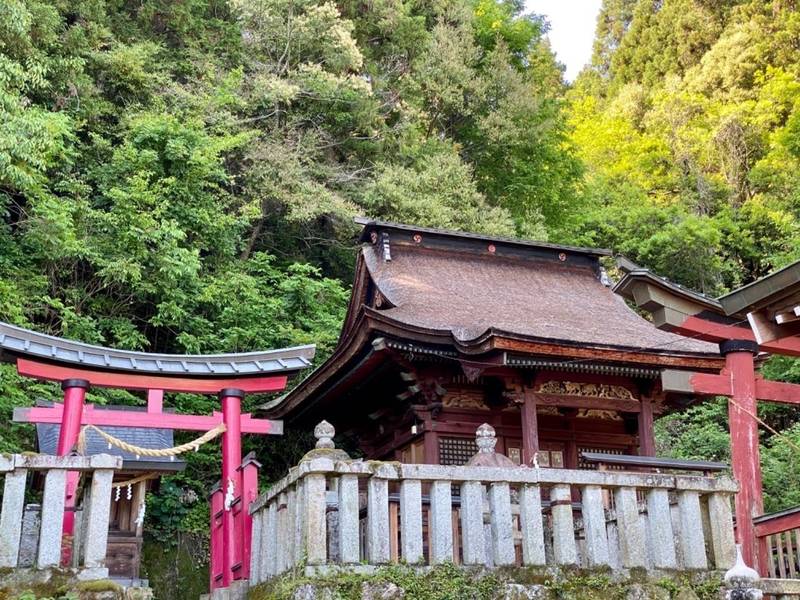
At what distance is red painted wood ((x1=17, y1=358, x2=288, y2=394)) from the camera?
34.5 feet

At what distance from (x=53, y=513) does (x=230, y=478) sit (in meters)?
4.42

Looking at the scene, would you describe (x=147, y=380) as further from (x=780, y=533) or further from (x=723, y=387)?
(x=780, y=533)

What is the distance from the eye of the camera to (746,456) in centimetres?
828

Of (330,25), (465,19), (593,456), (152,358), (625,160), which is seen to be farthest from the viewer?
(625,160)

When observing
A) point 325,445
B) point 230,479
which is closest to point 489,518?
point 325,445

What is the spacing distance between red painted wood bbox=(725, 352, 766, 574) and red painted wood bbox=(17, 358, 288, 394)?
576 centimetres

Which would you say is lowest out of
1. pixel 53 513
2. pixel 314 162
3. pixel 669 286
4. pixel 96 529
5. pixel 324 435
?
pixel 96 529

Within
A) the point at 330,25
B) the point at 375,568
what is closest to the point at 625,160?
the point at 330,25

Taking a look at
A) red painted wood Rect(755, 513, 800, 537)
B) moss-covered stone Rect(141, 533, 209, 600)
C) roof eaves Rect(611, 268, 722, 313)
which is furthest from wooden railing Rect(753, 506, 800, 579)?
moss-covered stone Rect(141, 533, 209, 600)

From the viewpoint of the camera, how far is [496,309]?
12.4m

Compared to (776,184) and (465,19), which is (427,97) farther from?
(776,184)

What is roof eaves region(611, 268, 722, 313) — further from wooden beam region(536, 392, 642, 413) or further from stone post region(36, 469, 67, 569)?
stone post region(36, 469, 67, 569)

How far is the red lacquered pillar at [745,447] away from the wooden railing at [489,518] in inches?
48.5

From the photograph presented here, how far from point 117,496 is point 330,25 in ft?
43.8
